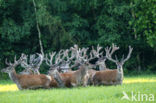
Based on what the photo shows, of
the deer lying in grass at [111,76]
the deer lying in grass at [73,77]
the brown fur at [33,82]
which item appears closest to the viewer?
the brown fur at [33,82]

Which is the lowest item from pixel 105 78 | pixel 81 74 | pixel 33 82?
pixel 105 78

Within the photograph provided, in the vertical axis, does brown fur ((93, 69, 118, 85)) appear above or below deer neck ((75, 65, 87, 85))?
below

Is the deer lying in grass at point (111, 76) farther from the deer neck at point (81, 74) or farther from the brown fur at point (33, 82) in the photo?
the brown fur at point (33, 82)

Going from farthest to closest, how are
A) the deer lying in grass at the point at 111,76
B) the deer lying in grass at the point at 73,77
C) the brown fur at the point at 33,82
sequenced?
the deer lying in grass at the point at 111,76, the deer lying in grass at the point at 73,77, the brown fur at the point at 33,82

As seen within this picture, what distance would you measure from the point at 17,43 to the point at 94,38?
17.7 feet

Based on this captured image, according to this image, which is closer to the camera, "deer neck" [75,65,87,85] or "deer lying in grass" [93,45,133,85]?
"deer neck" [75,65,87,85]

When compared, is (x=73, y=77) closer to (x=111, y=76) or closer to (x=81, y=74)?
(x=81, y=74)

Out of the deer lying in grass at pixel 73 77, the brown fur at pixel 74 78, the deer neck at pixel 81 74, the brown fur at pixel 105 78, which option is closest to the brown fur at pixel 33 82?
the deer lying in grass at pixel 73 77

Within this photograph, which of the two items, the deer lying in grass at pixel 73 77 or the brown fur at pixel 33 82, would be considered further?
the deer lying in grass at pixel 73 77

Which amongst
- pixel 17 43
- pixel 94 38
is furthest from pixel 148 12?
pixel 17 43

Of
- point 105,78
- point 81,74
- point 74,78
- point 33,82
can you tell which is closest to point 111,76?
point 105,78

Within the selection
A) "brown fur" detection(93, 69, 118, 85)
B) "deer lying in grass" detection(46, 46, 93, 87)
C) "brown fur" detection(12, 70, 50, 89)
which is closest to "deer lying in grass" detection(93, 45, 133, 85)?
"brown fur" detection(93, 69, 118, 85)

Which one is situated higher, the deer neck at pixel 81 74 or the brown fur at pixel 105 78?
the deer neck at pixel 81 74

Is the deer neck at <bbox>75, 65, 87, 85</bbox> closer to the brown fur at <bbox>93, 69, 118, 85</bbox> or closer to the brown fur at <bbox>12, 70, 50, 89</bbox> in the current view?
the brown fur at <bbox>93, 69, 118, 85</bbox>
